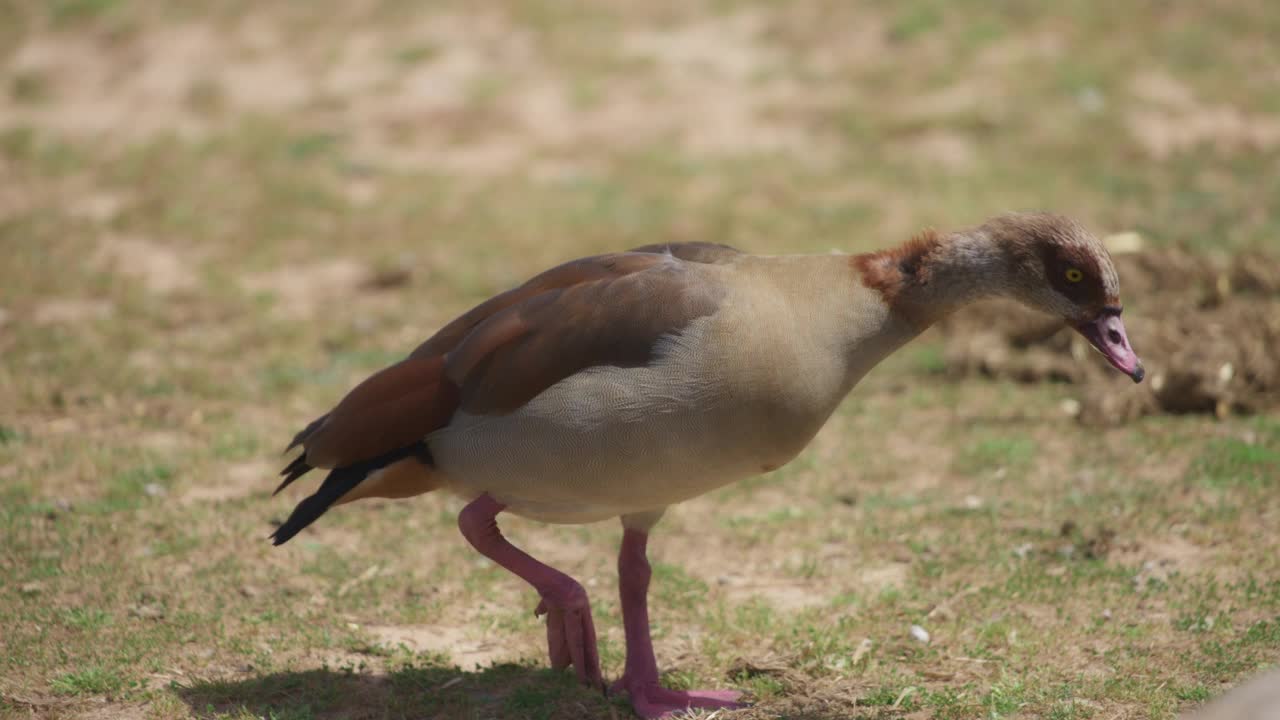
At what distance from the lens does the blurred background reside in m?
4.96

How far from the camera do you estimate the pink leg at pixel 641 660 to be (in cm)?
456

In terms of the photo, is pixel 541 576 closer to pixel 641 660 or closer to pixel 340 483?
pixel 641 660

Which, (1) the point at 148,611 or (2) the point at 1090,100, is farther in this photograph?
(2) the point at 1090,100

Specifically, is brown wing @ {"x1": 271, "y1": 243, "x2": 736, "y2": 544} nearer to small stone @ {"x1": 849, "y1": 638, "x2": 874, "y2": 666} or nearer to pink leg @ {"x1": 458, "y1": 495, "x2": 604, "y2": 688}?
pink leg @ {"x1": 458, "y1": 495, "x2": 604, "y2": 688}

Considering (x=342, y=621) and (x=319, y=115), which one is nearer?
(x=342, y=621)

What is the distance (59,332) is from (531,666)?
192 inches

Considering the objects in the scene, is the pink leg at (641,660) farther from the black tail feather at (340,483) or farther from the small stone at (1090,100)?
the small stone at (1090,100)

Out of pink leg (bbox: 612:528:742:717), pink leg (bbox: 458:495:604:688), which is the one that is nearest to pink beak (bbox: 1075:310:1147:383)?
pink leg (bbox: 612:528:742:717)

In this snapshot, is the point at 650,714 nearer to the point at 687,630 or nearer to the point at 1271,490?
the point at 687,630

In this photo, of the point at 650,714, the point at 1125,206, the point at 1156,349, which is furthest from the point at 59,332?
the point at 1125,206

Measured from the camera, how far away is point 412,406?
15.0 feet

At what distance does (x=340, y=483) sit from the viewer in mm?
4617

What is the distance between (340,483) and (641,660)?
46.6 inches

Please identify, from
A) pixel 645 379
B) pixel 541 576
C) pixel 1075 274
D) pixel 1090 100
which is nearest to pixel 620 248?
pixel 1090 100
